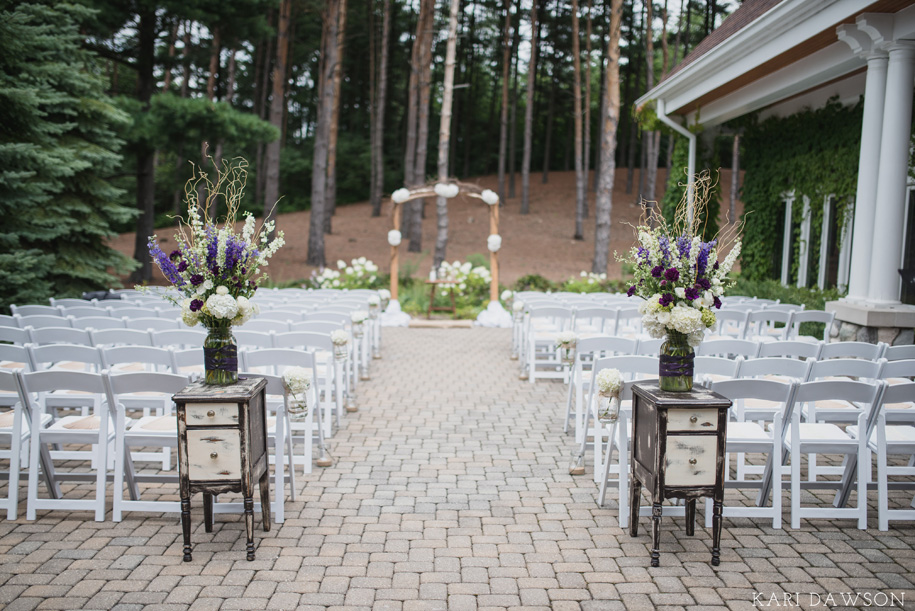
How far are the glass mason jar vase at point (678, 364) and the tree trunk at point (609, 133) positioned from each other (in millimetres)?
13824

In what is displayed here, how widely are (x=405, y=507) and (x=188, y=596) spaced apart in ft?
4.81

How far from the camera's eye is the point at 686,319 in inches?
138

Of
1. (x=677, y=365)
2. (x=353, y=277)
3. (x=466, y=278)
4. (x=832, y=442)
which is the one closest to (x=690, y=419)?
(x=677, y=365)

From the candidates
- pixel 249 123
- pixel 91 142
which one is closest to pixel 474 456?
pixel 91 142

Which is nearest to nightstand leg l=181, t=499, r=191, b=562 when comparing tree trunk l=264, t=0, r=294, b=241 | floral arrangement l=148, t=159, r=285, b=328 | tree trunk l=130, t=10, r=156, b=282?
floral arrangement l=148, t=159, r=285, b=328

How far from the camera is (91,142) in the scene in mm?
12383

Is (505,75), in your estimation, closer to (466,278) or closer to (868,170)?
(466,278)

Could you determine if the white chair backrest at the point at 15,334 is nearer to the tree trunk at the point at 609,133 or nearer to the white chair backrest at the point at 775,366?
the white chair backrest at the point at 775,366

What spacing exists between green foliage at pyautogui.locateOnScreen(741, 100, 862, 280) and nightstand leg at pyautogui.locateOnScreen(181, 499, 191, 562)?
902cm

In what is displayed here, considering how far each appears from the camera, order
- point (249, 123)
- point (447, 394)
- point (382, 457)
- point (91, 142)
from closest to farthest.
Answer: point (382, 457) < point (447, 394) < point (91, 142) < point (249, 123)

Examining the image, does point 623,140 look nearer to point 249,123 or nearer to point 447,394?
point 249,123

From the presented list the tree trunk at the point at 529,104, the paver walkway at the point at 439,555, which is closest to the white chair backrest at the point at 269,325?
the paver walkway at the point at 439,555

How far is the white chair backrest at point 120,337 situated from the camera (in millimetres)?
5641

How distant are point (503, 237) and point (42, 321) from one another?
22.8 metres
